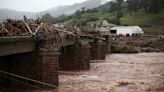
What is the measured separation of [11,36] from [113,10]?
139878mm

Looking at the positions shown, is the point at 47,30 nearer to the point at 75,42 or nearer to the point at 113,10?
the point at 75,42

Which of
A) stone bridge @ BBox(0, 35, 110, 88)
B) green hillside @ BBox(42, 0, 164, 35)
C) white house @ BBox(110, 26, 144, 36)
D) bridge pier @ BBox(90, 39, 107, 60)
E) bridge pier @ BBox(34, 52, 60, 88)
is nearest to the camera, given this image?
stone bridge @ BBox(0, 35, 110, 88)

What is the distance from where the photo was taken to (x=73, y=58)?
2536 cm

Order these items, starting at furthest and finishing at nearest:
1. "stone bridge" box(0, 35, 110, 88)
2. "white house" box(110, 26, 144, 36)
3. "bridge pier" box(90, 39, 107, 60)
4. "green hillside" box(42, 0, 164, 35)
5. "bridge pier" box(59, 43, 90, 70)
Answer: "green hillside" box(42, 0, 164, 35) → "white house" box(110, 26, 144, 36) → "bridge pier" box(90, 39, 107, 60) → "bridge pier" box(59, 43, 90, 70) → "stone bridge" box(0, 35, 110, 88)

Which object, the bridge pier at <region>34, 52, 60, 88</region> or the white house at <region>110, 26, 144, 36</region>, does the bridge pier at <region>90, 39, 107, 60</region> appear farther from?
the white house at <region>110, 26, 144, 36</region>

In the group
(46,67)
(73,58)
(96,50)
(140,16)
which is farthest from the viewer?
(140,16)

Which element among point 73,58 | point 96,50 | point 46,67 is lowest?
point 96,50

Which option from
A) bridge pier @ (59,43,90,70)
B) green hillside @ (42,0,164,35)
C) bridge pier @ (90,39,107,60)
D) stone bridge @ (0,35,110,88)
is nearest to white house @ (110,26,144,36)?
green hillside @ (42,0,164,35)

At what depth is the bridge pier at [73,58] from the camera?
2519cm

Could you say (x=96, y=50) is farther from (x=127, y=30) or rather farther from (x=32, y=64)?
(x=127, y=30)

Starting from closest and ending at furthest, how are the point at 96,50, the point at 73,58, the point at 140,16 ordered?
1. the point at 73,58
2. the point at 96,50
3. the point at 140,16

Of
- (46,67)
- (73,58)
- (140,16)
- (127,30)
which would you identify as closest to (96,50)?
(73,58)

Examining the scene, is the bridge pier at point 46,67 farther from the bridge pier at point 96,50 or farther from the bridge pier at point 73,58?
the bridge pier at point 96,50

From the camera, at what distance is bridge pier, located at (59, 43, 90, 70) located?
2519cm
